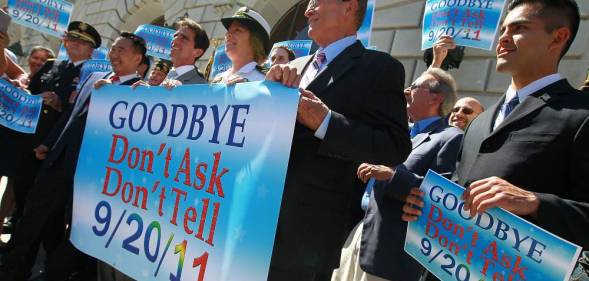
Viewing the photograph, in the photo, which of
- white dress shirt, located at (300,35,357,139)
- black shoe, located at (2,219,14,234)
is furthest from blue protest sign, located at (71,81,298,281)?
black shoe, located at (2,219,14,234)

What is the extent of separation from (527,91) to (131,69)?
2.56m

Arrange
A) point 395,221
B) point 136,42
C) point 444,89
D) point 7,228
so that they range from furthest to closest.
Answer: point 7,228 → point 136,42 → point 444,89 → point 395,221

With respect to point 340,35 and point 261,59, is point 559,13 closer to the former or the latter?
point 340,35

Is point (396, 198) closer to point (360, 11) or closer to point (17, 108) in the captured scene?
point (360, 11)

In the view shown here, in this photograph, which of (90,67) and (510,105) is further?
(90,67)

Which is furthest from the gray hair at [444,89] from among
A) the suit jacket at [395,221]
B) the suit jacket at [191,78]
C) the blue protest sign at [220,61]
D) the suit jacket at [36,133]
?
the blue protest sign at [220,61]

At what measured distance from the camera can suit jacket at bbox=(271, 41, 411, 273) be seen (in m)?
1.60

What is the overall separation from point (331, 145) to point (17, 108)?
2985 mm

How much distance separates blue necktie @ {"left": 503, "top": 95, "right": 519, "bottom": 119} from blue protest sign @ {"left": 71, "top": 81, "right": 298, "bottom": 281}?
72 centimetres

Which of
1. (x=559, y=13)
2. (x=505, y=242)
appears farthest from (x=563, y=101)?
(x=505, y=242)

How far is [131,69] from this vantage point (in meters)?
3.34

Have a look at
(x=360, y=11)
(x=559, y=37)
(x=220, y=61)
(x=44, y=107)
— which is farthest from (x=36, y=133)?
(x=559, y=37)

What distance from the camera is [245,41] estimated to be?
2.61 m

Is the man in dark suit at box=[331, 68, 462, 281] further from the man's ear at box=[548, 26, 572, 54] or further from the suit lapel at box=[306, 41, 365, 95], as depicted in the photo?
the man's ear at box=[548, 26, 572, 54]
